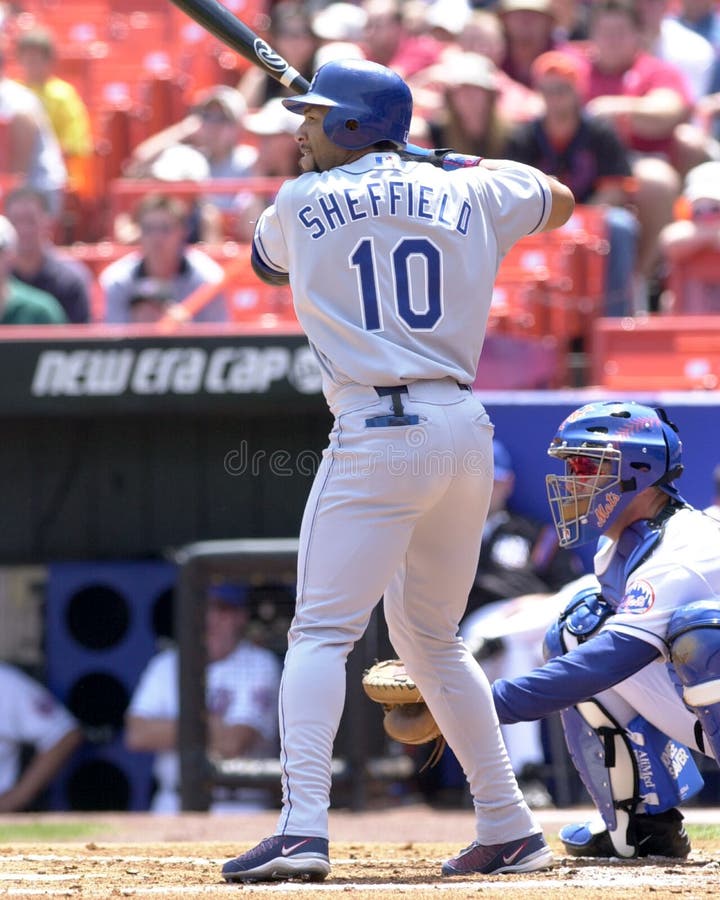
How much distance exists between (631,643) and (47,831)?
9.80ft

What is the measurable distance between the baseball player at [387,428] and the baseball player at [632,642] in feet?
0.82

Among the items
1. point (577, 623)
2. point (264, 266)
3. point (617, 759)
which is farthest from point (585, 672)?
point (264, 266)

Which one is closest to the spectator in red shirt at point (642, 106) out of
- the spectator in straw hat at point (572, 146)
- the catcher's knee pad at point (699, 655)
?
the spectator in straw hat at point (572, 146)

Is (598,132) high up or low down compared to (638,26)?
down

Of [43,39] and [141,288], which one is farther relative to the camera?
[43,39]

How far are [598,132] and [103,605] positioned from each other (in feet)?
11.5

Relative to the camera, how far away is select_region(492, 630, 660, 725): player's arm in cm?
382

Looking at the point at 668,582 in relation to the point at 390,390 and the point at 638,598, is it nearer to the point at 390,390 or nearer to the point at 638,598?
the point at 638,598

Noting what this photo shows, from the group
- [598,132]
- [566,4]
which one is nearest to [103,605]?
[598,132]

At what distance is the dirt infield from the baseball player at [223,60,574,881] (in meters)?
0.16

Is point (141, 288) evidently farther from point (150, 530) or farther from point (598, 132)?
point (598, 132)

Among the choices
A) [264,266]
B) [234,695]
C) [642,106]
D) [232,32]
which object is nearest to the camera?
[264,266]

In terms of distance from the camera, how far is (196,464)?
7816 mm

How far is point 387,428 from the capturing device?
12.2ft
